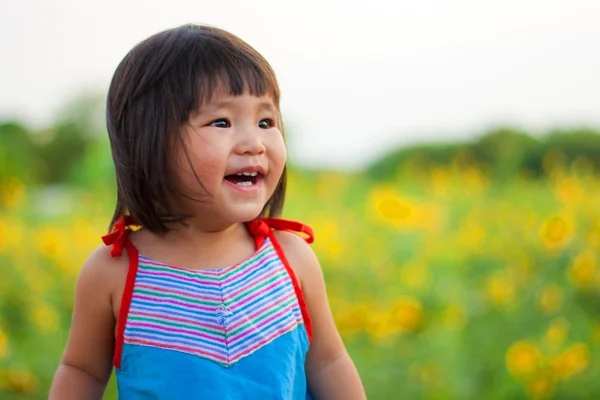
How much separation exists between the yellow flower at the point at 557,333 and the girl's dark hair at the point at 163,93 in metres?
1.58

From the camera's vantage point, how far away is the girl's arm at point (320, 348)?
4.77 ft

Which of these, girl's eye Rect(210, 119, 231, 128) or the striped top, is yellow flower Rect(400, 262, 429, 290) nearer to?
the striped top

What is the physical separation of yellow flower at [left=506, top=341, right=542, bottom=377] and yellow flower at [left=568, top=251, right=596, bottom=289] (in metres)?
0.40

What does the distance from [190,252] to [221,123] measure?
0.24 meters

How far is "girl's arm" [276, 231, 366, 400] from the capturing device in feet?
4.77

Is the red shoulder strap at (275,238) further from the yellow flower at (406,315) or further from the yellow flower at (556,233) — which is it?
the yellow flower at (556,233)

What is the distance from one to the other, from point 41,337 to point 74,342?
1.29 meters

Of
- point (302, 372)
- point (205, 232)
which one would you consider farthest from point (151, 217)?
point (302, 372)

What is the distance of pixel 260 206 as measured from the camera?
4.29ft

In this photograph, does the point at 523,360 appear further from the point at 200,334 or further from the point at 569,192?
the point at 200,334

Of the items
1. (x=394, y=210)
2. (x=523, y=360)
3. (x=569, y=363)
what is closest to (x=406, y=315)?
(x=523, y=360)

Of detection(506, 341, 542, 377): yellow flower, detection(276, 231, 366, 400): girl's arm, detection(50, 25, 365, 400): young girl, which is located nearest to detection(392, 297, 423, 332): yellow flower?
detection(506, 341, 542, 377): yellow flower

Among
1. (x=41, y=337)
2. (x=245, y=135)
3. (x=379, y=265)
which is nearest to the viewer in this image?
(x=245, y=135)

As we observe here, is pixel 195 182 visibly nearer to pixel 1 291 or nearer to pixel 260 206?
pixel 260 206
